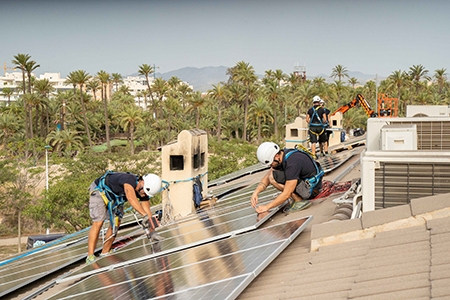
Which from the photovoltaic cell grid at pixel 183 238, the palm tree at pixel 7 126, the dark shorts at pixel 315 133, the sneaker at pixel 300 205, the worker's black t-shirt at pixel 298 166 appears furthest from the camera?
the palm tree at pixel 7 126

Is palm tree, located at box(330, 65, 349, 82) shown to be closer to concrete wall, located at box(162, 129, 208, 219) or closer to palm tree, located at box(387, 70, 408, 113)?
palm tree, located at box(387, 70, 408, 113)

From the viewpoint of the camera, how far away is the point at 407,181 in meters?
6.67

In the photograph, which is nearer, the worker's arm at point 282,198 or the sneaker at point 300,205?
the worker's arm at point 282,198

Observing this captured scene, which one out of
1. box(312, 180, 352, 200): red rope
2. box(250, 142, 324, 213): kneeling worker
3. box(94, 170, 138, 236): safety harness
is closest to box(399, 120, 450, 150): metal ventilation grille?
box(312, 180, 352, 200): red rope

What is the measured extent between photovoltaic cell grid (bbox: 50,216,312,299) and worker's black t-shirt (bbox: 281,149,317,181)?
1.44m

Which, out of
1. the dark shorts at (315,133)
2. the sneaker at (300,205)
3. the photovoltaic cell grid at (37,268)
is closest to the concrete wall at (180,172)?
the photovoltaic cell grid at (37,268)

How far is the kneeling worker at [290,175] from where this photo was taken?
753 cm

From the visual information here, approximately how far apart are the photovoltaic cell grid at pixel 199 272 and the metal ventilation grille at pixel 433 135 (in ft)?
23.7

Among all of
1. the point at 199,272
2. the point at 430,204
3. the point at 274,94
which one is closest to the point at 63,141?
the point at 274,94

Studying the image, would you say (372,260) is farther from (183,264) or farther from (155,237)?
(155,237)

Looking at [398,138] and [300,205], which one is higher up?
[398,138]

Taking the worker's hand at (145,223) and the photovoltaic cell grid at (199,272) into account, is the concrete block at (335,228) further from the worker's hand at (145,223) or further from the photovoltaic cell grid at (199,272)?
the worker's hand at (145,223)

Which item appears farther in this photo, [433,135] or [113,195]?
[433,135]

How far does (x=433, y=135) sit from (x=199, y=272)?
917 centimetres
